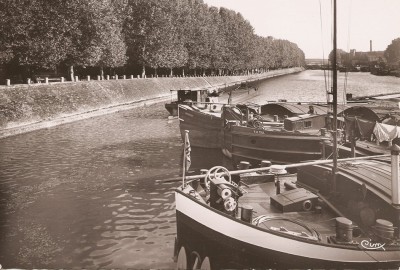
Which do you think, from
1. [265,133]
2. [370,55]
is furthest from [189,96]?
[265,133]

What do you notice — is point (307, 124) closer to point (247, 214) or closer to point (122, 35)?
point (247, 214)

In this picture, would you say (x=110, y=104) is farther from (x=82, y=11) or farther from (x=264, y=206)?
(x=264, y=206)

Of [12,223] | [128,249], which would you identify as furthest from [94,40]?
[128,249]

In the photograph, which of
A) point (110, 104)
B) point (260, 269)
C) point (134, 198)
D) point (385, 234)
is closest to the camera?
point (385, 234)

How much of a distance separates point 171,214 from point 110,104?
3642 cm

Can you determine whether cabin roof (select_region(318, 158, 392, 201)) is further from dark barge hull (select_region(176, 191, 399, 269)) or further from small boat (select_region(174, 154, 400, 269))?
dark barge hull (select_region(176, 191, 399, 269))

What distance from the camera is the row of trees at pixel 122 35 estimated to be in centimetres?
3796

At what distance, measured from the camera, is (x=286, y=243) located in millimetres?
8570

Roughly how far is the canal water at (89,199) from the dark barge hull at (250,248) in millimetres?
2096

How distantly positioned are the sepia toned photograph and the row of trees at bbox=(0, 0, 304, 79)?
0.89 feet

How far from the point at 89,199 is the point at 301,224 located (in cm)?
1093

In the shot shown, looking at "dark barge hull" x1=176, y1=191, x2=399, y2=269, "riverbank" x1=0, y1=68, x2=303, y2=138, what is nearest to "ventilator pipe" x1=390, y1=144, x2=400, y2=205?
"dark barge hull" x1=176, y1=191, x2=399, y2=269

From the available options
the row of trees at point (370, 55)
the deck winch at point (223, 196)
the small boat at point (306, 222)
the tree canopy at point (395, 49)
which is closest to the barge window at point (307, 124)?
the row of trees at point (370, 55)

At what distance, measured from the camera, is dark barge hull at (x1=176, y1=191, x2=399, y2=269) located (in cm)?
831
